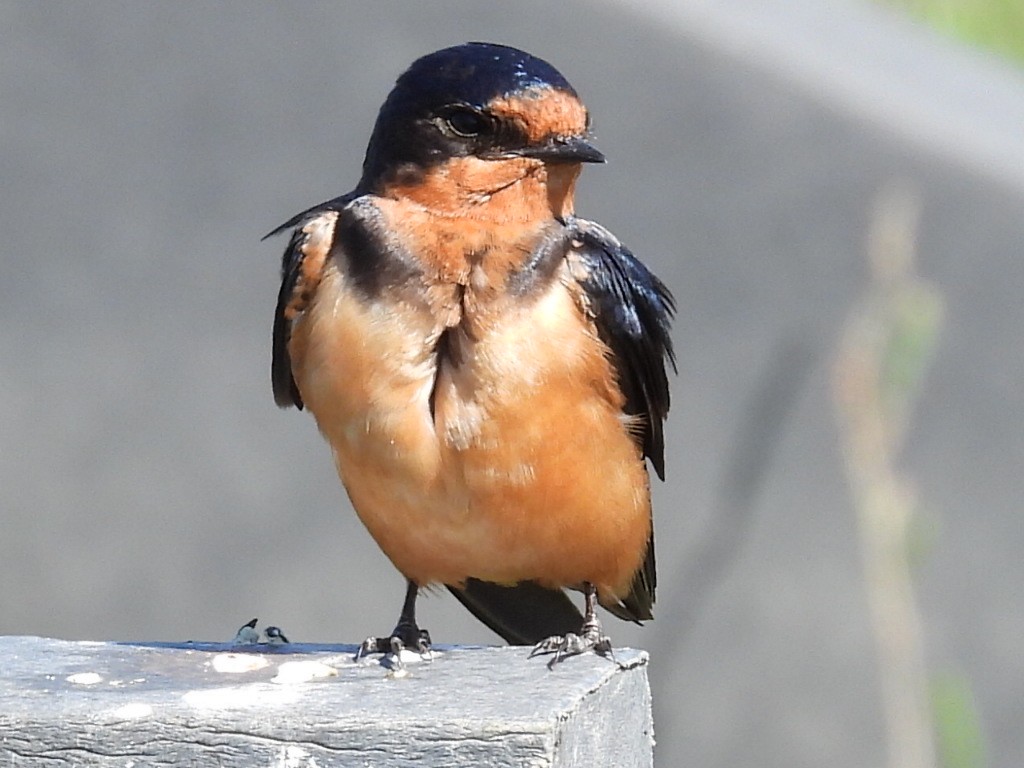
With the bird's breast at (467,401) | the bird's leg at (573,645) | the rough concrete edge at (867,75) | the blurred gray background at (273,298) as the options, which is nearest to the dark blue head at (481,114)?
the bird's breast at (467,401)

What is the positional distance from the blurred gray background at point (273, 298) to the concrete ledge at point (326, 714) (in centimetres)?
219

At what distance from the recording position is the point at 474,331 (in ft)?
8.39

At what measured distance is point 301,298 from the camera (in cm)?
276

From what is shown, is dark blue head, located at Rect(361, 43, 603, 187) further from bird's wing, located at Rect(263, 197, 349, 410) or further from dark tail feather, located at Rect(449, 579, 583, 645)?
dark tail feather, located at Rect(449, 579, 583, 645)

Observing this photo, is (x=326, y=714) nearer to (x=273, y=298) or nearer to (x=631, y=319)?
(x=631, y=319)

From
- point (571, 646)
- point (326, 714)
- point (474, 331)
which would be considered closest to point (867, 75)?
point (474, 331)

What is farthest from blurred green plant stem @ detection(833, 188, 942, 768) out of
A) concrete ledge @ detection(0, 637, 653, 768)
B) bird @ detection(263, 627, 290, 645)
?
concrete ledge @ detection(0, 637, 653, 768)

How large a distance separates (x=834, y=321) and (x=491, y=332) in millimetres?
1914

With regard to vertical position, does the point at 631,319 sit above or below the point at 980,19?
below

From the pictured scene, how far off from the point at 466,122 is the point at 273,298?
181 cm

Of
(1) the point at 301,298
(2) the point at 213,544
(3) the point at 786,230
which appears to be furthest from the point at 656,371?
(2) the point at 213,544

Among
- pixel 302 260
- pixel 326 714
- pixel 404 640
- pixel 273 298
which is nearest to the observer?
pixel 326 714

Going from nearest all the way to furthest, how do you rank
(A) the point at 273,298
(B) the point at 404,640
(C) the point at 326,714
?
(C) the point at 326,714 < (B) the point at 404,640 < (A) the point at 273,298

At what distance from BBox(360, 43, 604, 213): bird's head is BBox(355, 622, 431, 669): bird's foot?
0.56 m
